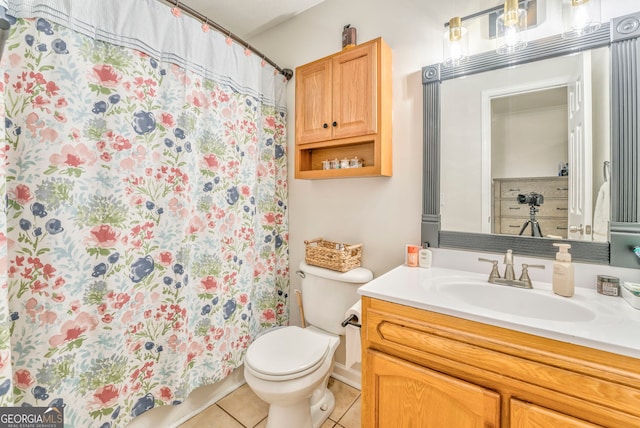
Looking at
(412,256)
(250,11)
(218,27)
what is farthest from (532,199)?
(250,11)

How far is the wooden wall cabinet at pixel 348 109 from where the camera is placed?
1.41 m

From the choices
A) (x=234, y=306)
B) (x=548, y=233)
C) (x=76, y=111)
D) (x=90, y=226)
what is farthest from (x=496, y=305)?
(x=76, y=111)

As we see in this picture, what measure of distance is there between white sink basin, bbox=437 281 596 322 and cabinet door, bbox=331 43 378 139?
870mm

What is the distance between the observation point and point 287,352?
1.33 meters

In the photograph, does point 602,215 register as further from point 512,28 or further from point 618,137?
point 512,28

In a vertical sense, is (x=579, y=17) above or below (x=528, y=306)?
above

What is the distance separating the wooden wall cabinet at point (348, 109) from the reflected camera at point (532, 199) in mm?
608

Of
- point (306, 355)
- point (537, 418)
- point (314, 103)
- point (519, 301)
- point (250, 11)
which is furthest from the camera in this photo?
point (250, 11)

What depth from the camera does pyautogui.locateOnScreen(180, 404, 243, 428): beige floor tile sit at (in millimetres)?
1445

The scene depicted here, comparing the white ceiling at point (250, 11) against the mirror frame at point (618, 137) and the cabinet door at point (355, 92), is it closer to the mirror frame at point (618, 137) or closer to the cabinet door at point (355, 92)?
the cabinet door at point (355, 92)

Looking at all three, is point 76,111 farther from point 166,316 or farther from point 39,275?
point 166,316

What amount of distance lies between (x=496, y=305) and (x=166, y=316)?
4.88ft

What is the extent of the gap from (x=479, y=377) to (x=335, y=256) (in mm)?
847

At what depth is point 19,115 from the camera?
3.08ft
